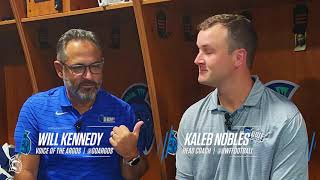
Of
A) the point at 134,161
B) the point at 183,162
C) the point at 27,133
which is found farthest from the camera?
the point at 27,133

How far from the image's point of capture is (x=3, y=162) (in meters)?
2.50

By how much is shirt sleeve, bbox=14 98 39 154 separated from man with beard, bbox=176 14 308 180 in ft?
2.13

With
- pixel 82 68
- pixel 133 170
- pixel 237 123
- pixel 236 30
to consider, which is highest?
pixel 236 30

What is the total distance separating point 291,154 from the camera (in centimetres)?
146

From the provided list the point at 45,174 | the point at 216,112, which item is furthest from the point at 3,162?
the point at 216,112

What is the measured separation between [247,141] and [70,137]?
30.4 inches

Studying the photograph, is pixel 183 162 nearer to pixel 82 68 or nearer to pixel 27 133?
pixel 82 68

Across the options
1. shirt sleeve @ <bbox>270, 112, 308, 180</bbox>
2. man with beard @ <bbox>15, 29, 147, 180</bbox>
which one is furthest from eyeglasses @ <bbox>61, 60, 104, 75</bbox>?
shirt sleeve @ <bbox>270, 112, 308, 180</bbox>

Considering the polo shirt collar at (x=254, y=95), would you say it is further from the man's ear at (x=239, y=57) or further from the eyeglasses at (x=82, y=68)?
the eyeglasses at (x=82, y=68)

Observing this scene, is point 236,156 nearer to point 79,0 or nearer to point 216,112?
point 216,112

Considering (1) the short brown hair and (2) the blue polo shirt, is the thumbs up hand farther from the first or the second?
(1) the short brown hair

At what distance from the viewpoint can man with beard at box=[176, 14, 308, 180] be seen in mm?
1482

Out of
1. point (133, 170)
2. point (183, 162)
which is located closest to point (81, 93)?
point (133, 170)

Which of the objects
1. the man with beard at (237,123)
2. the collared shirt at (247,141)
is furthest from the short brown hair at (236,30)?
the collared shirt at (247,141)
